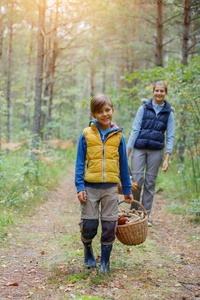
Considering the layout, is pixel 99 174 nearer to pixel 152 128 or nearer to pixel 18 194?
pixel 152 128

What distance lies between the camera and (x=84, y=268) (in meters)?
2.90

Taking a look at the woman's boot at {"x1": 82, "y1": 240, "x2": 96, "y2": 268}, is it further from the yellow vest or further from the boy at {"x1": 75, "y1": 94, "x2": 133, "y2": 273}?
the yellow vest

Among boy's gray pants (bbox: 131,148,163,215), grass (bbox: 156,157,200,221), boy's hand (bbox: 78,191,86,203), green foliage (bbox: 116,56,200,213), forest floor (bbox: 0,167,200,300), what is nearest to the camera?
forest floor (bbox: 0,167,200,300)

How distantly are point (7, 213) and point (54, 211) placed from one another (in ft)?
4.05

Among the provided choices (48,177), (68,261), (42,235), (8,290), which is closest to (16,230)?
(42,235)

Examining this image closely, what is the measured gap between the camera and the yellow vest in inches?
106

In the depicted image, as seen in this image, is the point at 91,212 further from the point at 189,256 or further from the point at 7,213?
the point at 7,213

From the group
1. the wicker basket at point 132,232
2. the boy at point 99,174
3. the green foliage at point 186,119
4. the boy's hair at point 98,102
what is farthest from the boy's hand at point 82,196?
the green foliage at point 186,119

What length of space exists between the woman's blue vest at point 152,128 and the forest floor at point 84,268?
1.42m

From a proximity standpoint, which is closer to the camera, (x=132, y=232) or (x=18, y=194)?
(x=132, y=232)

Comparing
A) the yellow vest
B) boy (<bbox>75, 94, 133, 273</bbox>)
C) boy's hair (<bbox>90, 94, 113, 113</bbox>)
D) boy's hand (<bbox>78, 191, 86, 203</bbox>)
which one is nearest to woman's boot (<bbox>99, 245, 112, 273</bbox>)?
boy (<bbox>75, 94, 133, 273</bbox>)

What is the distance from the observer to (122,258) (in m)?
3.29

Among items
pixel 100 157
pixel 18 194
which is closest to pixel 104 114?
pixel 100 157

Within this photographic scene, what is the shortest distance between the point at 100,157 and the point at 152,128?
71.7 inches
